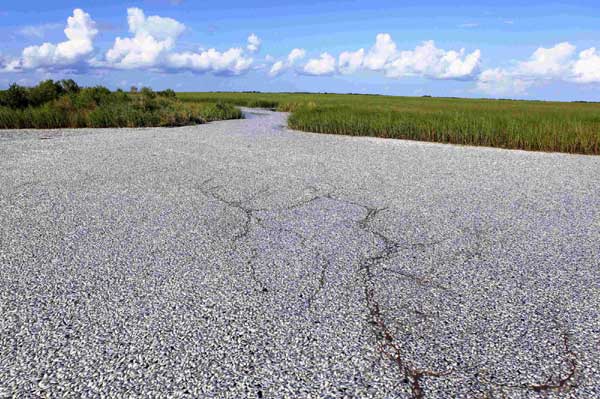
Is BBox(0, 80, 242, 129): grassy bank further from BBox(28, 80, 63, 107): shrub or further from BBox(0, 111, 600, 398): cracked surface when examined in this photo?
BBox(0, 111, 600, 398): cracked surface

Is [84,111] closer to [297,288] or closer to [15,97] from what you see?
[15,97]

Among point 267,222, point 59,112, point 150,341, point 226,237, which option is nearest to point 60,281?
point 150,341

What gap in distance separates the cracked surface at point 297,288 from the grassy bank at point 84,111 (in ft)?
33.4

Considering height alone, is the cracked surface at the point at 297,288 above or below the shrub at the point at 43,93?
below

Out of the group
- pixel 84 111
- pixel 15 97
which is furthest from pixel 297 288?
pixel 15 97

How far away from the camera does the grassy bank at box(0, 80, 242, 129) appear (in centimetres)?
1503

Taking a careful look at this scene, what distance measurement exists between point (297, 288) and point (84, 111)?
1638 centimetres

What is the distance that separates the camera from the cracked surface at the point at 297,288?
202 centimetres

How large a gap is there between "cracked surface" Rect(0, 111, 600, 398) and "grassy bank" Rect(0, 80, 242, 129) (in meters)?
10.2

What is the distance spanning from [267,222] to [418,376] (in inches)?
104

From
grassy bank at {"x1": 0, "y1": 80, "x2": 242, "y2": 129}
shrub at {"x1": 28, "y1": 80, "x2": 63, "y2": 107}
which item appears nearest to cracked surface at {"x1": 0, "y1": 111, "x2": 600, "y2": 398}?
grassy bank at {"x1": 0, "y1": 80, "x2": 242, "y2": 129}

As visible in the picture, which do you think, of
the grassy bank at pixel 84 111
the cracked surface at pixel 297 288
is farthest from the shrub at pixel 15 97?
the cracked surface at pixel 297 288

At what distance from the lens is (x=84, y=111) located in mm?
16156

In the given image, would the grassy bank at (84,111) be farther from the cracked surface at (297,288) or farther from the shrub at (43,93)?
the cracked surface at (297,288)
